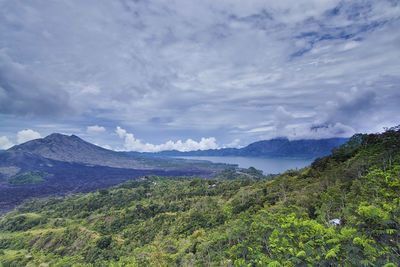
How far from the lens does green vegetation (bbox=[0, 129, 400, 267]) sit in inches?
351

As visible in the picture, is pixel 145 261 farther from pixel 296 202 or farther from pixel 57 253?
pixel 57 253

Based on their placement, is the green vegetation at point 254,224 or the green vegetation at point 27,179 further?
the green vegetation at point 27,179

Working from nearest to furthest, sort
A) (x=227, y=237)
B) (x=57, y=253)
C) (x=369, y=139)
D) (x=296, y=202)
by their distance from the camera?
(x=227, y=237) → (x=296, y=202) → (x=369, y=139) → (x=57, y=253)

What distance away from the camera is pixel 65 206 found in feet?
241

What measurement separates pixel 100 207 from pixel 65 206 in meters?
17.7

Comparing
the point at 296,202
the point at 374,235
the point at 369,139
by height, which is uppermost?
the point at 369,139

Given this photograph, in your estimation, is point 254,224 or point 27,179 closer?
point 254,224

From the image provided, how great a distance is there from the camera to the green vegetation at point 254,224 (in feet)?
29.3

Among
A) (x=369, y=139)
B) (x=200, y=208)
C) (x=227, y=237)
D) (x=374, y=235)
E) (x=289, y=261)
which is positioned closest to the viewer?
(x=374, y=235)

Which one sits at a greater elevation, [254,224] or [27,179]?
[254,224]

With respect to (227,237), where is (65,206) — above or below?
below

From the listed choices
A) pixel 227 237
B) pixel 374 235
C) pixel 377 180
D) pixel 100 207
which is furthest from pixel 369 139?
pixel 100 207

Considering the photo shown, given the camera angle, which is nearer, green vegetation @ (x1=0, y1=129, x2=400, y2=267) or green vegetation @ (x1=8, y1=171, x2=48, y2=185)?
green vegetation @ (x1=0, y1=129, x2=400, y2=267)

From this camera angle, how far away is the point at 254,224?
1944 cm
